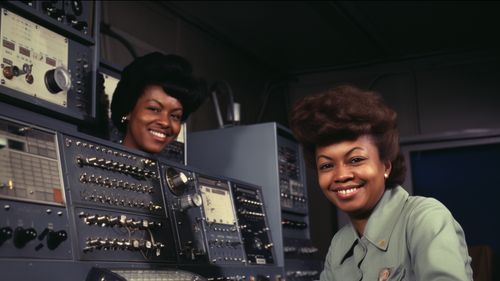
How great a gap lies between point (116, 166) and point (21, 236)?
0.51 meters

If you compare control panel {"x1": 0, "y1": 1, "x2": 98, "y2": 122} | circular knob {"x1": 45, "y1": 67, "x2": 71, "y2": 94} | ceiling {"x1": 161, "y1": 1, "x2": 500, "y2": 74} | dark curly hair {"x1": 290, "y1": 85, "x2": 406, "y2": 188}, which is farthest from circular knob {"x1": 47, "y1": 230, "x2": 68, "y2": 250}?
ceiling {"x1": 161, "y1": 1, "x2": 500, "y2": 74}

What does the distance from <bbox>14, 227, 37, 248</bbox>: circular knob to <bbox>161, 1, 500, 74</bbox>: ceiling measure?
260cm

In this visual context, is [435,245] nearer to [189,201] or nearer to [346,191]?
[346,191]

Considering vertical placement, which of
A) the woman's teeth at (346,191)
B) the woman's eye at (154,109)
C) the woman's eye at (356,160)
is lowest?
the woman's teeth at (346,191)

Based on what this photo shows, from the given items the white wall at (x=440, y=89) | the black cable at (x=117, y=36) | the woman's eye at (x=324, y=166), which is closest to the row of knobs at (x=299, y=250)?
the woman's eye at (x=324, y=166)

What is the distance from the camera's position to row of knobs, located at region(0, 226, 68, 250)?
1.45 metres

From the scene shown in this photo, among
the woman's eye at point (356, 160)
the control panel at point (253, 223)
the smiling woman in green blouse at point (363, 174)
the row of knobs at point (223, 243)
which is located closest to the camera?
the smiling woman in green blouse at point (363, 174)

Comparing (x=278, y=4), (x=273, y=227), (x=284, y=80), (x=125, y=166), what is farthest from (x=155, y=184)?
(x=284, y=80)

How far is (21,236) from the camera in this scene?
148 cm

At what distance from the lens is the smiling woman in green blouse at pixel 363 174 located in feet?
5.42

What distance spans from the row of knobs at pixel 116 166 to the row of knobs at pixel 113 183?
0.04 metres

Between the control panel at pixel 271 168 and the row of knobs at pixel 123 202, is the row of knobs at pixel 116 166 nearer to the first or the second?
the row of knobs at pixel 123 202

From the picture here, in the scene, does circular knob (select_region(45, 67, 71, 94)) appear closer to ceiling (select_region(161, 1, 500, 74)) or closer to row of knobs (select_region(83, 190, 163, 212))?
row of knobs (select_region(83, 190, 163, 212))

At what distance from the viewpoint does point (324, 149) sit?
5.87 ft
